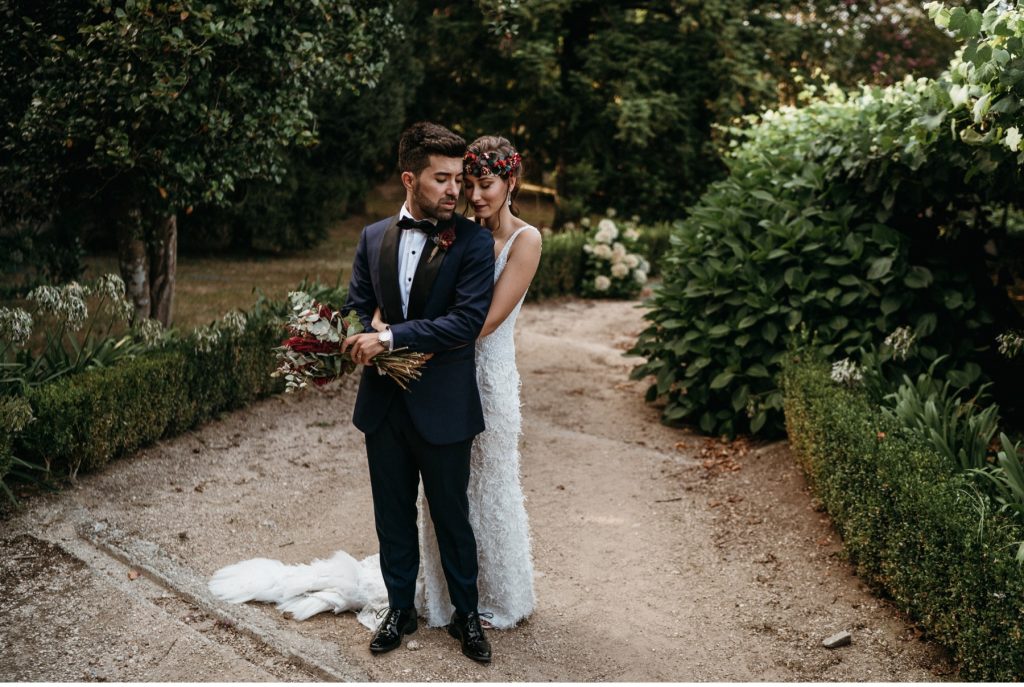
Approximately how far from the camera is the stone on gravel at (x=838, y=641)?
4062 millimetres

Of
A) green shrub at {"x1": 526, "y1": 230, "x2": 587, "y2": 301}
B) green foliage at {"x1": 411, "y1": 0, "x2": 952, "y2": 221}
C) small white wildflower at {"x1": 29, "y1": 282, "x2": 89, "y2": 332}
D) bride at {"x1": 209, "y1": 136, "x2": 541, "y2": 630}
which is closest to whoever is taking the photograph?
bride at {"x1": 209, "y1": 136, "x2": 541, "y2": 630}

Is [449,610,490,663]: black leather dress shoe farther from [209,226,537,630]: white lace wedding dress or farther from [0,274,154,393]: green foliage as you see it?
[0,274,154,393]: green foliage

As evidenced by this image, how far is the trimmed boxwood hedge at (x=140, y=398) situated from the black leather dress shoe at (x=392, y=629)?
269cm

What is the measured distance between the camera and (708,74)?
1666cm

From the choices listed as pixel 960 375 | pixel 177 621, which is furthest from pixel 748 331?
pixel 177 621

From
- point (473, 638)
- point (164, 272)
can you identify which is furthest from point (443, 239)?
point (164, 272)

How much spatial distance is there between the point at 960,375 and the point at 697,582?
266cm

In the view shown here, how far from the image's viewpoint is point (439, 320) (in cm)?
346

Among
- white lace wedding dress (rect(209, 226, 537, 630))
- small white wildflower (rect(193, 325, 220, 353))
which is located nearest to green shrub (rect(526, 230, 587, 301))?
small white wildflower (rect(193, 325, 220, 353))

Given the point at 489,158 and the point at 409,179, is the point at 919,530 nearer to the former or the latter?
the point at 489,158

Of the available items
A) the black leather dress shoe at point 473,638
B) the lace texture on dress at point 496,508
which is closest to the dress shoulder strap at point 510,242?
the lace texture on dress at point 496,508

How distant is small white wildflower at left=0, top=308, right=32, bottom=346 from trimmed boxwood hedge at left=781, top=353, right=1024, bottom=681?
4798mm

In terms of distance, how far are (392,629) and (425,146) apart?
1994mm

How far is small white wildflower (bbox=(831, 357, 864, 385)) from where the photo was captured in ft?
19.0
